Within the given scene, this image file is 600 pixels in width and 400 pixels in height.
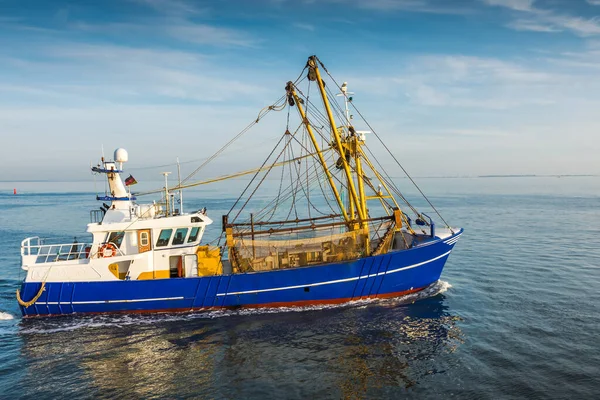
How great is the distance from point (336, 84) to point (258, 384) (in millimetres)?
14902

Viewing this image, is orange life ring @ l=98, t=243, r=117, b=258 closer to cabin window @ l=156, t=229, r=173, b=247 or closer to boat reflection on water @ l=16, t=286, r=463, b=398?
cabin window @ l=156, t=229, r=173, b=247

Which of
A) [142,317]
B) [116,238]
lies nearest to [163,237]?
[116,238]

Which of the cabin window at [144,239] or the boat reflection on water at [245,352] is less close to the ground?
the cabin window at [144,239]

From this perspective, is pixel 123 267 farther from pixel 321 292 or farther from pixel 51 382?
pixel 321 292

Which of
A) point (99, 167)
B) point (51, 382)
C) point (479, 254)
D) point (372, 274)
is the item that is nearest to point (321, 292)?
point (372, 274)

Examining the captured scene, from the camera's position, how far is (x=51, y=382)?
42.6 feet

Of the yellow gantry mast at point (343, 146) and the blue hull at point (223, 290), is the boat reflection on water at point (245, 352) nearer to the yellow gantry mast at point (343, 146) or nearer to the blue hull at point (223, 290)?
the blue hull at point (223, 290)

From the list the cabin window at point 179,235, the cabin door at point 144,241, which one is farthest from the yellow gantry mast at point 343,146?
the cabin door at point 144,241

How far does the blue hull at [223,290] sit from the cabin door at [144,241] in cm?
170

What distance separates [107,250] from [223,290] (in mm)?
5710

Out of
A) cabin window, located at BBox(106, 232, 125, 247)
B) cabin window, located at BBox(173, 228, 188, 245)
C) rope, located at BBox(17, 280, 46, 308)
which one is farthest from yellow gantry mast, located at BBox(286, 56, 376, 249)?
rope, located at BBox(17, 280, 46, 308)

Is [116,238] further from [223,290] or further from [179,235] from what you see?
[223,290]

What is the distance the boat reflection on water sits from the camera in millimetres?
12523

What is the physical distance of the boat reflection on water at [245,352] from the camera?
41.1ft
